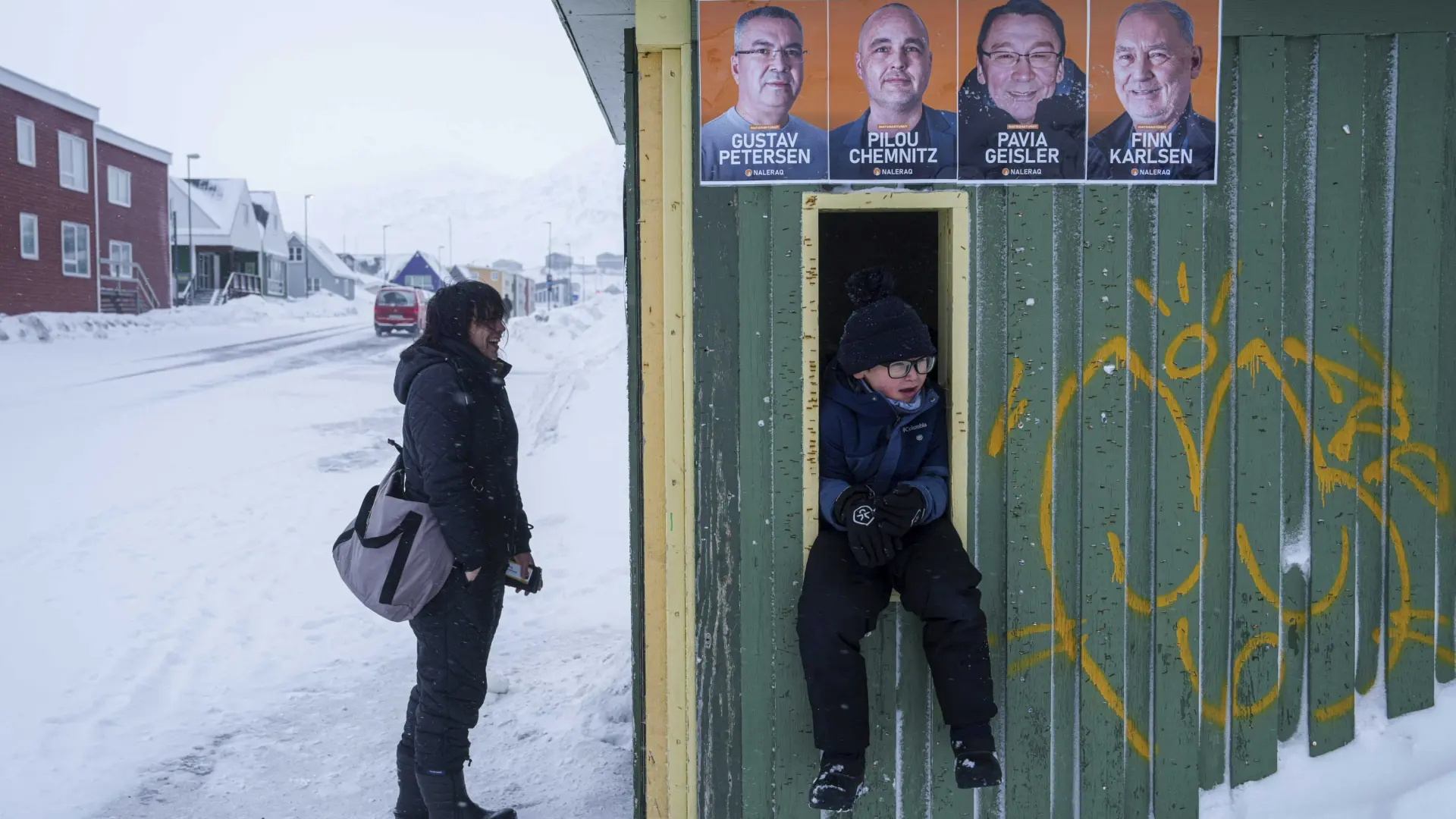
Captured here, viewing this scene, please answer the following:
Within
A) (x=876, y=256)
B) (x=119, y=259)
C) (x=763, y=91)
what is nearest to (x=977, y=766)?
(x=763, y=91)

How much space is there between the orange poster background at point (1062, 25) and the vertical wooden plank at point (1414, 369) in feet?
3.34

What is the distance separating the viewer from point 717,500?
3242mm

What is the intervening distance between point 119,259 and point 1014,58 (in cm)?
3946

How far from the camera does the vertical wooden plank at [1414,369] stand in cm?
322

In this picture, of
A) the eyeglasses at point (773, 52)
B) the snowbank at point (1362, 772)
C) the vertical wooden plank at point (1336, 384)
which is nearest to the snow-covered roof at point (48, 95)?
the eyeglasses at point (773, 52)

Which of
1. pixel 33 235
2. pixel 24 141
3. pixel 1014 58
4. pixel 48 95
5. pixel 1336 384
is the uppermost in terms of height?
pixel 48 95

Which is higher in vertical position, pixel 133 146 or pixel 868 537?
pixel 133 146

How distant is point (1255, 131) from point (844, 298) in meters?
1.98

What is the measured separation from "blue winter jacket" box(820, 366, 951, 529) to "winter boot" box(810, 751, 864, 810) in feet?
2.21

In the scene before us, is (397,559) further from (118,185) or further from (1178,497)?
(118,185)

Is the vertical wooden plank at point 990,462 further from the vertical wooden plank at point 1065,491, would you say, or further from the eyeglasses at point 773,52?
the eyeglasses at point 773,52

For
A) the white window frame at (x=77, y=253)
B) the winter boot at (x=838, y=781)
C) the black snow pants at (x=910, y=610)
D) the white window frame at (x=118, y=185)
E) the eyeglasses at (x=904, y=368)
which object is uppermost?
the white window frame at (x=118, y=185)

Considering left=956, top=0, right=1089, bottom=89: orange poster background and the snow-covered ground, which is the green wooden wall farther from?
the snow-covered ground

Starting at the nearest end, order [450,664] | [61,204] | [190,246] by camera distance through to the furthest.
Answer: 1. [450,664]
2. [61,204]
3. [190,246]
